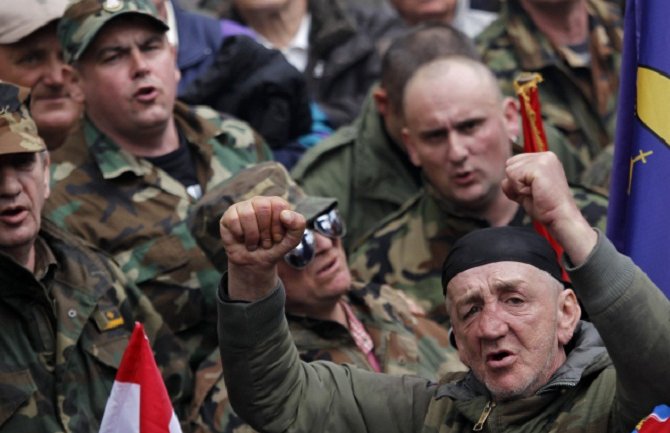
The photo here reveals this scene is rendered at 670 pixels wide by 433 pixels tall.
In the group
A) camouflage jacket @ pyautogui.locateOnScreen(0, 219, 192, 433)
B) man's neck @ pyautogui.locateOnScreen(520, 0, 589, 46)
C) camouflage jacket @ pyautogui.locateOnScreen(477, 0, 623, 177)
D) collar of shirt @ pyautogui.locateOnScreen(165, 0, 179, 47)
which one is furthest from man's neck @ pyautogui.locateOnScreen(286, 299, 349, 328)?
man's neck @ pyautogui.locateOnScreen(520, 0, 589, 46)

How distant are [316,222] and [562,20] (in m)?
2.65

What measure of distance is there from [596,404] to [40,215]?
2.15m

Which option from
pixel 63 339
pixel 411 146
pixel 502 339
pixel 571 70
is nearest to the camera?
pixel 502 339

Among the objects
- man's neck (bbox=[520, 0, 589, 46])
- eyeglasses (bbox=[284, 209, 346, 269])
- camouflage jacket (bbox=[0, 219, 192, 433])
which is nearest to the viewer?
camouflage jacket (bbox=[0, 219, 192, 433])

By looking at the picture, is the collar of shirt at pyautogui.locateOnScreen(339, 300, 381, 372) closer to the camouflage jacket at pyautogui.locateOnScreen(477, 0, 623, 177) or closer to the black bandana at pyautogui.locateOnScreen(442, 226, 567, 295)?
the black bandana at pyautogui.locateOnScreen(442, 226, 567, 295)

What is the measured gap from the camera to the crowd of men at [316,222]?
4.52 m

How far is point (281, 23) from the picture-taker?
8336 millimetres

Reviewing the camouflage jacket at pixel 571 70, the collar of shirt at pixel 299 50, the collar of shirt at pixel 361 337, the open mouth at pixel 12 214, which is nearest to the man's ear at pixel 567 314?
the collar of shirt at pixel 361 337

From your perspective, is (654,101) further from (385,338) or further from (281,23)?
(281,23)

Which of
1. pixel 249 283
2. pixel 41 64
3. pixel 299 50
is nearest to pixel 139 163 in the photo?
pixel 41 64

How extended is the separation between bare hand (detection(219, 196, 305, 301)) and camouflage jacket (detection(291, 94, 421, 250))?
108 inches

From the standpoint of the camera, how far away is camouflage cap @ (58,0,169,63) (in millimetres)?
6344

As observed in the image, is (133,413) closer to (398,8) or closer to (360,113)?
(360,113)

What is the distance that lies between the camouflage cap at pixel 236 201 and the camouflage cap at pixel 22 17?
1070 mm
